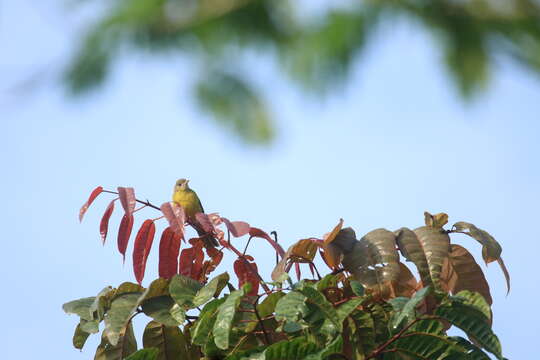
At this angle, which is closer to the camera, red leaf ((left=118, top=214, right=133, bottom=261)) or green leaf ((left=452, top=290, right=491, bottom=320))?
green leaf ((left=452, top=290, right=491, bottom=320))

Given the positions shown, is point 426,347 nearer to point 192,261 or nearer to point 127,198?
point 192,261

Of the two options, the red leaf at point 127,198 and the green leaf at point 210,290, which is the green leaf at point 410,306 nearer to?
the green leaf at point 210,290

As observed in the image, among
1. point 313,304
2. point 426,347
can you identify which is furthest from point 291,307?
point 426,347

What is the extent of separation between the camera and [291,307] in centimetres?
257

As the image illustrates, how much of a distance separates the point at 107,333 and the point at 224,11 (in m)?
1.68

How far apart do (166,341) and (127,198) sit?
0.57 meters

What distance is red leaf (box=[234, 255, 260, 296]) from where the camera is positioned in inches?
122

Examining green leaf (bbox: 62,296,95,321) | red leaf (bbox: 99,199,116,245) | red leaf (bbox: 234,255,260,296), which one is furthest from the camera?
red leaf (bbox: 99,199,116,245)

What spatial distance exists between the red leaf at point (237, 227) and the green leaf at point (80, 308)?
1.74 feet

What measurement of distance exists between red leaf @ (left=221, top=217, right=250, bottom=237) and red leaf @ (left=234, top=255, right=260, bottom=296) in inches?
4.9

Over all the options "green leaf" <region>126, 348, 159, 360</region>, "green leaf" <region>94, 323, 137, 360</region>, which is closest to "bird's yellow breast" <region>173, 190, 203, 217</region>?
"green leaf" <region>94, 323, 137, 360</region>

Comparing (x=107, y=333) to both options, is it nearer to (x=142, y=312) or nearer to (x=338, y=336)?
(x=142, y=312)

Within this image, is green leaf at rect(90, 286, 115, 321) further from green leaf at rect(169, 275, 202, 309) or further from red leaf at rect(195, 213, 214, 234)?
red leaf at rect(195, 213, 214, 234)

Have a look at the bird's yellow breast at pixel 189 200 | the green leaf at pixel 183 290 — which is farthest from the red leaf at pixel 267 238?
the bird's yellow breast at pixel 189 200
